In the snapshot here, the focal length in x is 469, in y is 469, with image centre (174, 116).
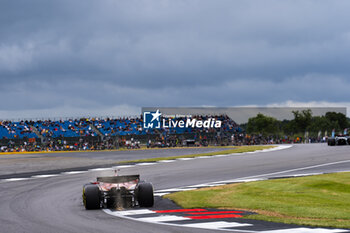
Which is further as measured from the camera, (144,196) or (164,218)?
(144,196)

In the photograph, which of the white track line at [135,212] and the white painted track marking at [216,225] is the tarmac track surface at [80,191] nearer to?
the white painted track marking at [216,225]

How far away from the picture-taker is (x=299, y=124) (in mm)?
116688

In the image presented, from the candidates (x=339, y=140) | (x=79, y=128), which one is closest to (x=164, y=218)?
(x=339, y=140)

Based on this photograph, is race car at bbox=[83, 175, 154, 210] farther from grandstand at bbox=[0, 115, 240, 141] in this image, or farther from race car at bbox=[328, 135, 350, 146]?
grandstand at bbox=[0, 115, 240, 141]

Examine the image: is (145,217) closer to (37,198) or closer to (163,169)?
(37,198)

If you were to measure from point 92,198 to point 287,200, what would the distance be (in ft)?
19.0

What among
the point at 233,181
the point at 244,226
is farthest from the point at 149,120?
the point at 244,226

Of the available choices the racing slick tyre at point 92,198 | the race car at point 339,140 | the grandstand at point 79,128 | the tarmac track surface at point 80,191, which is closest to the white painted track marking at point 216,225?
the tarmac track surface at point 80,191

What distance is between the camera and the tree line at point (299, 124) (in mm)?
116375

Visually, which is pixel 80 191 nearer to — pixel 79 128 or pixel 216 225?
pixel 216 225

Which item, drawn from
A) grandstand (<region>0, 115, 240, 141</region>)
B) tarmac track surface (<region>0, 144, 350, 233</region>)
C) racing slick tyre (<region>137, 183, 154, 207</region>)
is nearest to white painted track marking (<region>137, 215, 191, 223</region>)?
tarmac track surface (<region>0, 144, 350, 233</region>)

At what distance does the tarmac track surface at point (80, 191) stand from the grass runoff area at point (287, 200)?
9.12 ft

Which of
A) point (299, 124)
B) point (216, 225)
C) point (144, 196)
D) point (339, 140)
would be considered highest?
point (299, 124)

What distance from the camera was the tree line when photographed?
116 meters
